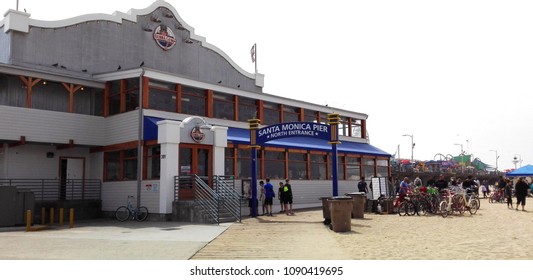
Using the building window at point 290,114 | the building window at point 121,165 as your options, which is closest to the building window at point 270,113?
the building window at point 290,114

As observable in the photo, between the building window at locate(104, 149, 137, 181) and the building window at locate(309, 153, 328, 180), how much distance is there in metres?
10.9

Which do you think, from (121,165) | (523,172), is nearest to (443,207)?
(121,165)

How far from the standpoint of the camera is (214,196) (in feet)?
57.5

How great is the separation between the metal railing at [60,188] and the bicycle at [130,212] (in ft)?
7.64

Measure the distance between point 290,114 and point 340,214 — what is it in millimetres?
15619

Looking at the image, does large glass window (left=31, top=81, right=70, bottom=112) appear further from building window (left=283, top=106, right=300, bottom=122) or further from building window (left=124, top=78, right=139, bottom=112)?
building window (left=283, top=106, right=300, bottom=122)

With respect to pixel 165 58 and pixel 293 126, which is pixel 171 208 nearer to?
pixel 293 126

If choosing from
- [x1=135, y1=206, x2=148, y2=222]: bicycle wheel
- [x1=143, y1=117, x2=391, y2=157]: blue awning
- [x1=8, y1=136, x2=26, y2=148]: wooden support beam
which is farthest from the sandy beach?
[x1=8, y1=136, x2=26, y2=148]: wooden support beam

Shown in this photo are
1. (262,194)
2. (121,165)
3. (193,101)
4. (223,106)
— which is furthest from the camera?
(223,106)

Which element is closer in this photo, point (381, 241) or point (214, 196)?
point (381, 241)

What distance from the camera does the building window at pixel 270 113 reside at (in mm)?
27013

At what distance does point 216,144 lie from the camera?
20000 mm

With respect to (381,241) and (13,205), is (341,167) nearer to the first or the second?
(381,241)
